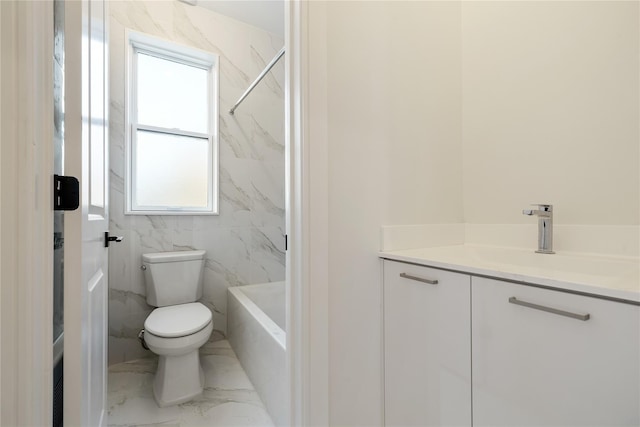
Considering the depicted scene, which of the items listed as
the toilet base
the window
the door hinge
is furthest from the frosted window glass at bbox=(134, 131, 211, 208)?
the door hinge

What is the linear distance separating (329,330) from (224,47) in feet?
7.48

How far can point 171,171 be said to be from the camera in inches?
84.0

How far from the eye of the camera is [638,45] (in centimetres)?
91

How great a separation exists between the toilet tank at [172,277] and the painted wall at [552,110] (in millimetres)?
1781

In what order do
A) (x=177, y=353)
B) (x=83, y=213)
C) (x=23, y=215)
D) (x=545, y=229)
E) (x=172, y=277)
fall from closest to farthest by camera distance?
(x=23, y=215)
(x=83, y=213)
(x=545, y=229)
(x=177, y=353)
(x=172, y=277)

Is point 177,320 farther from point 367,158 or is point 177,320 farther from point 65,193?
point 367,158

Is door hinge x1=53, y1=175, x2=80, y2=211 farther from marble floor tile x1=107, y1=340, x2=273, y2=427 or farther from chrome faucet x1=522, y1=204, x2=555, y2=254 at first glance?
chrome faucet x1=522, y1=204, x2=555, y2=254

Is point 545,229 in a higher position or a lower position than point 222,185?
lower

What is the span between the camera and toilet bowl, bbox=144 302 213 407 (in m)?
1.44

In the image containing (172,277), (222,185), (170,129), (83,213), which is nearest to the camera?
(83,213)

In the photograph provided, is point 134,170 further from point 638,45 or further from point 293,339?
point 638,45

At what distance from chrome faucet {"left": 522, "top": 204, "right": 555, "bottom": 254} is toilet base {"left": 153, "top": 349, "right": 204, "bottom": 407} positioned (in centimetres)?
179

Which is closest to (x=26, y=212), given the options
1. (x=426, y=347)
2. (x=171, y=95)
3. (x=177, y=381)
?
(x=426, y=347)

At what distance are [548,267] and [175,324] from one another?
1778mm
